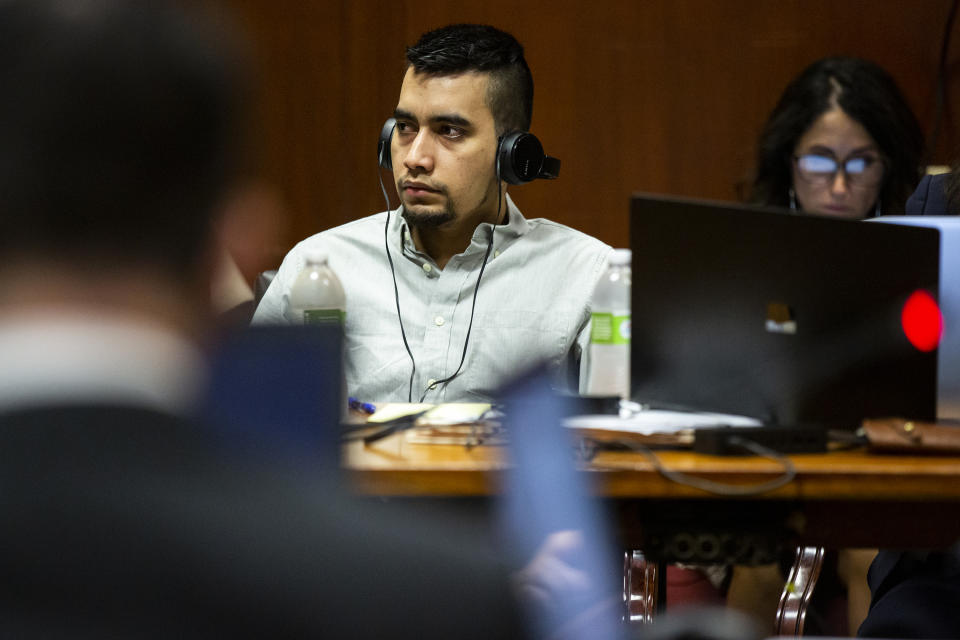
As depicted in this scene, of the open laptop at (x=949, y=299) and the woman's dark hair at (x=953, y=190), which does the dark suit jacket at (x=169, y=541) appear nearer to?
the open laptop at (x=949, y=299)

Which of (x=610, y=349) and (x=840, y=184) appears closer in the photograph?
(x=610, y=349)

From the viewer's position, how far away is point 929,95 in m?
3.53

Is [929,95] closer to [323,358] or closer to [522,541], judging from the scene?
[522,541]

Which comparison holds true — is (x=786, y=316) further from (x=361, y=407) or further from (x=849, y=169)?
(x=849, y=169)

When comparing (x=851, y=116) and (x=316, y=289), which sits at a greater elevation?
(x=851, y=116)

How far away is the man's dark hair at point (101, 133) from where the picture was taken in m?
0.57

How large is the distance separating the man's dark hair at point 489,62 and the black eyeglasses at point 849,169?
0.88 metres

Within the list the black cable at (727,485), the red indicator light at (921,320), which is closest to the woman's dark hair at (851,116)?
Answer: the red indicator light at (921,320)

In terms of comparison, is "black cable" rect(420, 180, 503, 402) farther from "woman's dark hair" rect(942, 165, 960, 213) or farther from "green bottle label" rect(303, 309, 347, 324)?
"woman's dark hair" rect(942, 165, 960, 213)

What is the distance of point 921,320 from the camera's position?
5.11ft

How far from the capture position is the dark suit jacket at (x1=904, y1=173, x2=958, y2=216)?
2.27m

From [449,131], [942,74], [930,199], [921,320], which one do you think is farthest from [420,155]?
[942,74]

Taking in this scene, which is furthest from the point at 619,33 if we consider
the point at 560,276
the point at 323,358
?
the point at 323,358

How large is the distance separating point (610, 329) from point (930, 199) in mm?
908
